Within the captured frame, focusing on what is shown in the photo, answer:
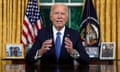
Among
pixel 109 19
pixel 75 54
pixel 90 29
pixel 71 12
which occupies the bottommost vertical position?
pixel 75 54

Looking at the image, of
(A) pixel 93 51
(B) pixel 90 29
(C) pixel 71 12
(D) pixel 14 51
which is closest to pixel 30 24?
(D) pixel 14 51

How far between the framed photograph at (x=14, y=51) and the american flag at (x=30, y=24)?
5.1 inches

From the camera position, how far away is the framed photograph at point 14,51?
21.6ft

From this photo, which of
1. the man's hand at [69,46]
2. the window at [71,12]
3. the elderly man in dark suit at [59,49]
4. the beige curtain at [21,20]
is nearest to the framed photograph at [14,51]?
the beige curtain at [21,20]

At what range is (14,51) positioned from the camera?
6629mm

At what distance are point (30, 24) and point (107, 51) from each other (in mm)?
1353

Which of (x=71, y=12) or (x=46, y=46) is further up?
(x=71, y=12)

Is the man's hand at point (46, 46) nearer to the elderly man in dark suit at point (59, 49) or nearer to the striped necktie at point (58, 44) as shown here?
the elderly man in dark suit at point (59, 49)

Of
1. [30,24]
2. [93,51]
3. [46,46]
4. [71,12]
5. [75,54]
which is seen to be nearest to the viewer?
[46,46]

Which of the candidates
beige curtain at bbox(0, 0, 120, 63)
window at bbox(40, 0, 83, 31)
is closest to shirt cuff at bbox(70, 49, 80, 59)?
beige curtain at bbox(0, 0, 120, 63)

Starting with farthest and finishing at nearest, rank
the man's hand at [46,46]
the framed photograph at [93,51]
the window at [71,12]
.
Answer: the window at [71,12], the framed photograph at [93,51], the man's hand at [46,46]

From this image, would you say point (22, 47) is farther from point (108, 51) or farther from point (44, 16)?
point (108, 51)

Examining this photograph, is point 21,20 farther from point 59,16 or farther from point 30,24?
point 59,16

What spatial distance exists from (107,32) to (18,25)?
1474mm
